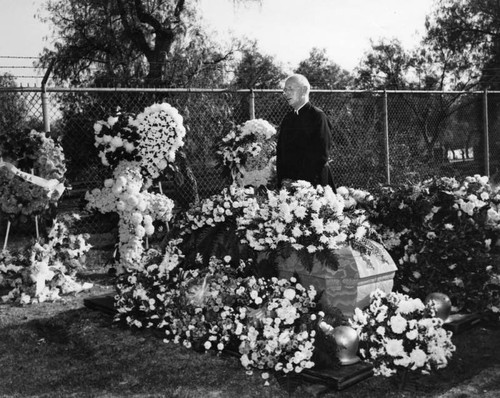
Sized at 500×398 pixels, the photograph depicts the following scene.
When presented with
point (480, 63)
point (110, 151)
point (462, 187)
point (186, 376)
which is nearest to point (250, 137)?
point (110, 151)

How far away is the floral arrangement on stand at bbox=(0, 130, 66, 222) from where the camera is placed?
6.30m

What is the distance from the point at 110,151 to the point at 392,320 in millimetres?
3700

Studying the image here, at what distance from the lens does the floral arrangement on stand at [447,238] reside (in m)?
5.24

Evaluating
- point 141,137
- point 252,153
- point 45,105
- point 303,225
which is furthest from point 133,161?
point 303,225

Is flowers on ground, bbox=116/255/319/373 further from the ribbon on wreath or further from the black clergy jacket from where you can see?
the ribbon on wreath

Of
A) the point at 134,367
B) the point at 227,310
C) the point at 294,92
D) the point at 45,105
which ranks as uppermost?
the point at 45,105

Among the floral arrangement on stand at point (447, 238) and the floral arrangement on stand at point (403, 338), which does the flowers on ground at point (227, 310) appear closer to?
the floral arrangement on stand at point (403, 338)

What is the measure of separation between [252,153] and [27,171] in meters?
2.52

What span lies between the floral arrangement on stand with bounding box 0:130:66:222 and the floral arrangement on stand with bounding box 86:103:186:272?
50 centimetres

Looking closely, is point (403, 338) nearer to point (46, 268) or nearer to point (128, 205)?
point (128, 205)

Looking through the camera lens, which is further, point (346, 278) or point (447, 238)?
point (447, 238)

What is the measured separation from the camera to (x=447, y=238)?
5320mm

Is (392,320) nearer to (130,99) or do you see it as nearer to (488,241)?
(488,241)

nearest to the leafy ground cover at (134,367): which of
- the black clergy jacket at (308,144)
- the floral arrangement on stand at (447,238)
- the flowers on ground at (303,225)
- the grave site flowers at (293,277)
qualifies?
the grave site flowers at (293,277)
